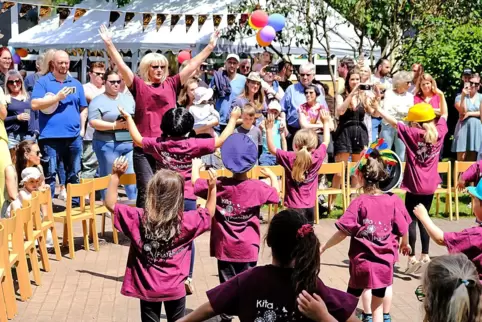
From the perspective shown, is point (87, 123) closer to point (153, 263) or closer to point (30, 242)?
point (30, 242)

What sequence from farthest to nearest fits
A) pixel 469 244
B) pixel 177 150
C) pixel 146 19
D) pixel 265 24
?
pixel 146 19, pixel 265 24, pixel 177 150, pixel 469 244

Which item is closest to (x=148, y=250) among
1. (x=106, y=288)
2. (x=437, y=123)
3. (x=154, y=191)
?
(x=154, y=191)

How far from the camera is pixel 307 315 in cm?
386

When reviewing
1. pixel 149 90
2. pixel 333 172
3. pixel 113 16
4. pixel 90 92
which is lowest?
pixel 333 172

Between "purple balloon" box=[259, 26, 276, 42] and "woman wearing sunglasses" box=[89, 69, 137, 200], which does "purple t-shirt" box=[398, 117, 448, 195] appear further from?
"purple balloon" box=[259, 26, 276, 42]

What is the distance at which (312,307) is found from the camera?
3834 mm

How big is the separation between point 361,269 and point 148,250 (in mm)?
1986

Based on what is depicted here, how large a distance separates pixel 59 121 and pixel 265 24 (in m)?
5.69

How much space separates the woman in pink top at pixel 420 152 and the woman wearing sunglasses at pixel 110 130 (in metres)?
3.63

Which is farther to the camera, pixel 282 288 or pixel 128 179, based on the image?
pixel 128 179

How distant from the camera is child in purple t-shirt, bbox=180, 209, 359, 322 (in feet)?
13.1

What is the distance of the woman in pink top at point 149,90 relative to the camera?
7.99 m

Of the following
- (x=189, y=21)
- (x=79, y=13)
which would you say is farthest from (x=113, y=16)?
(x=189, y=21)

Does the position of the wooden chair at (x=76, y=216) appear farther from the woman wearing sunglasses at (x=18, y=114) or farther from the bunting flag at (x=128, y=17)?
the bunting flag at (x=128, y=17)
